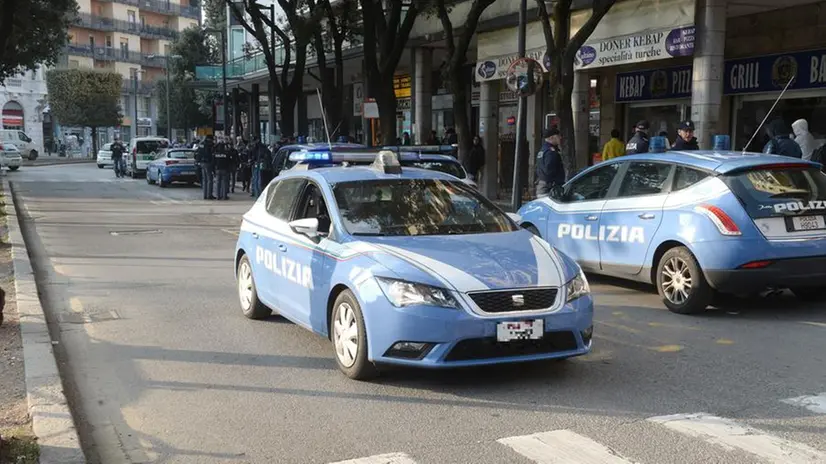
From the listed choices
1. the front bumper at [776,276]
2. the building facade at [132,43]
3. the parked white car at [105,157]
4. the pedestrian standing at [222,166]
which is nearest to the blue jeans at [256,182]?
the pedestrian standing at [222,166]

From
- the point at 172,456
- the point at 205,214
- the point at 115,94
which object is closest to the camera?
the point at 172,456

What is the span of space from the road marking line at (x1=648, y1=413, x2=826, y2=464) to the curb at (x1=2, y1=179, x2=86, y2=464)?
344 centimetres

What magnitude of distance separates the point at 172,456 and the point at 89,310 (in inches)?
175

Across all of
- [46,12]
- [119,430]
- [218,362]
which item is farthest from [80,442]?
[46,12]

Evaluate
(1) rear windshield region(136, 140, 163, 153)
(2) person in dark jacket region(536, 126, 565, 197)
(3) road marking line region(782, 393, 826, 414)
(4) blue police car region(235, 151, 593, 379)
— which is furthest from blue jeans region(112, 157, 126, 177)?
(3) road marking line region(782, 393, 826, 414)

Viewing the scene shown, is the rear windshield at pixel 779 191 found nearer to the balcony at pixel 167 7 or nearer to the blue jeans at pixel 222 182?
the blue jeans at pixel 222 182

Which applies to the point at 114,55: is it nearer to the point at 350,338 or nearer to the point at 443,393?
the point at 350,338

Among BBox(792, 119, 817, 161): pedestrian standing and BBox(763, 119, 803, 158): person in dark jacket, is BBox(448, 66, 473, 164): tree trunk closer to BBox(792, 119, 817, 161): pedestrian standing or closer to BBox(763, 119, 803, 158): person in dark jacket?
BBox(792, 119, 817, 161): pedestrian standing

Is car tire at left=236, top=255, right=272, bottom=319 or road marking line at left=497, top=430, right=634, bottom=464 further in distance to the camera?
car tire at left=236, top=255, right=272, bottom=319

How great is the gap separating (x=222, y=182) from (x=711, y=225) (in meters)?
17.8

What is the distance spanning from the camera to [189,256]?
39.9 ft

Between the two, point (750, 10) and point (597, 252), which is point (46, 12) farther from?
point (597, 252)

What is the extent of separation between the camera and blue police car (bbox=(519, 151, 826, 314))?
756 cm

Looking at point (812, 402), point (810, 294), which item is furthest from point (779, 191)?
point (812, 402)
